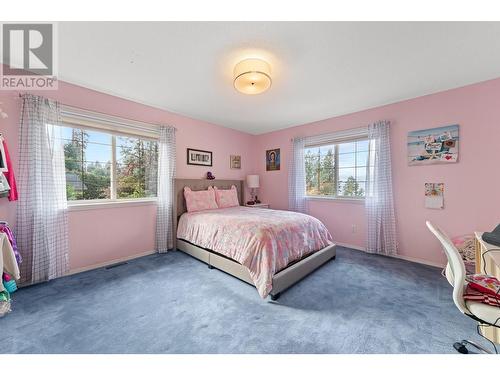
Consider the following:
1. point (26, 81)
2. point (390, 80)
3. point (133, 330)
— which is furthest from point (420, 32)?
point (26, 81)

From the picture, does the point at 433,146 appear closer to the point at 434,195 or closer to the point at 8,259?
the point at 434,195

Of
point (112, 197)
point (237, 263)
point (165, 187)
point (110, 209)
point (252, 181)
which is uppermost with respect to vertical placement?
point (252, 181)

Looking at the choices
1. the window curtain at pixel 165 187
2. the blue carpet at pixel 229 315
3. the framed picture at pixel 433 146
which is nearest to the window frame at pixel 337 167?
the framed picture at pixel 433 146

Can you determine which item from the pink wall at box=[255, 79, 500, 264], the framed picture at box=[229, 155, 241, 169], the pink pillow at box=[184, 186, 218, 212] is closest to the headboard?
the pink pillow at box=[184, 186, 218, 212]

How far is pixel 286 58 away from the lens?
6.53 ft

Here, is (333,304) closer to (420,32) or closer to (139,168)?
(420,32)

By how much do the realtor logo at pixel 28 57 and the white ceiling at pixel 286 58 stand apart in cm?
13

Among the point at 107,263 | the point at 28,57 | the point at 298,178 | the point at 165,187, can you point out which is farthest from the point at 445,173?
the point at 28,57

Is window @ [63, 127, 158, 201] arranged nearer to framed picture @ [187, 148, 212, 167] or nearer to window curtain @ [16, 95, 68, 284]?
window curtain @ [16, 95, 68, 284]

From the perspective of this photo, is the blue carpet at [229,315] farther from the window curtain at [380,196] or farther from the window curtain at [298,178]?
the window curtain at [298,178]

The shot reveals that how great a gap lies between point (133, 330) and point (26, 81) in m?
2.93

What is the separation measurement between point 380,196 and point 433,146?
0.95m

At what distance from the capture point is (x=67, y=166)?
2.64 m

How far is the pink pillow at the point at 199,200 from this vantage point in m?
3.49
